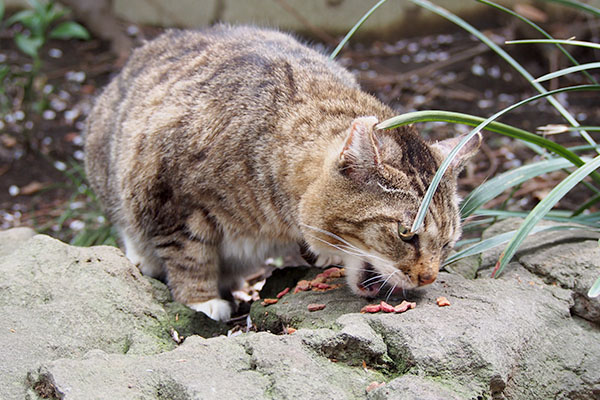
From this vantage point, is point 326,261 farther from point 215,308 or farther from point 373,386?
point 373,386

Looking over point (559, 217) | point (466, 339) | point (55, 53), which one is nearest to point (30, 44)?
point (55, 53)

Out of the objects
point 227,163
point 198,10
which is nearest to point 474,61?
point 198,10

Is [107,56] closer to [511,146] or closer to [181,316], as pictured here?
[511,146]

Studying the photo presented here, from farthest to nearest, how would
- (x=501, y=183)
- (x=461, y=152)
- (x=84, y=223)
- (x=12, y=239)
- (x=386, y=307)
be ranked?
(x=84, y=223), (x=12, y=239), (x=501, y=183), (x=461, y=152), (x=386, y=307)

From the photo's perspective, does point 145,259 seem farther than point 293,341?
Yes

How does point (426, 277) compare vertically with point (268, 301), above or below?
above

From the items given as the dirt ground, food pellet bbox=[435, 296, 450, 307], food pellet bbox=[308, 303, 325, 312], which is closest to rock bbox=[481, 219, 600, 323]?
food pellet bbox=[435, 296, 450, 307]

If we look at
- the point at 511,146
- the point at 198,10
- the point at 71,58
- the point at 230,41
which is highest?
the point at 230,41
